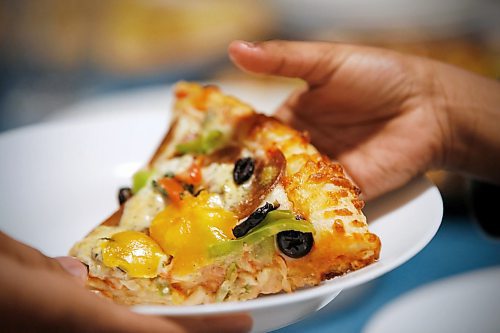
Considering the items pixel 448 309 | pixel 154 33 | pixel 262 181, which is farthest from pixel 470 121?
pixel 154 33

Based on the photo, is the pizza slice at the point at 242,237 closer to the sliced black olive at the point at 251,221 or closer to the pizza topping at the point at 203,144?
the sliced black olive at the point at 251,221

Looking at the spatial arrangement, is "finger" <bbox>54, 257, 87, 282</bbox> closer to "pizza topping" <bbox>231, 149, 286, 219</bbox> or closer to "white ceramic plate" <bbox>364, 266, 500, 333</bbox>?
"pizza topping" <bbox>231, 149, 286, 219</bbox>

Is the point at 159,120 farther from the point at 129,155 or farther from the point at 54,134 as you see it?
the point at 54,134

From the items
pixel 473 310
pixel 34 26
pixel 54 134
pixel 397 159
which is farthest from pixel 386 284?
pixel 34 26

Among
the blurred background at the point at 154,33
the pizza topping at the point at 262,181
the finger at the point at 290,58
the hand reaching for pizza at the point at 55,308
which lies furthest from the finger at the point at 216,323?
the blurred background at the point at 154,33

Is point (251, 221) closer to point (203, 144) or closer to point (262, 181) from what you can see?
point (262, 181)

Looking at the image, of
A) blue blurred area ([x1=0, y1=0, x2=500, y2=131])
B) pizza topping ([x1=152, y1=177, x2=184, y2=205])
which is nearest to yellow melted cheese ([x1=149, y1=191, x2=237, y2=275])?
pizza topping ([x1=152, y1=177, x2=184, y2=205])
